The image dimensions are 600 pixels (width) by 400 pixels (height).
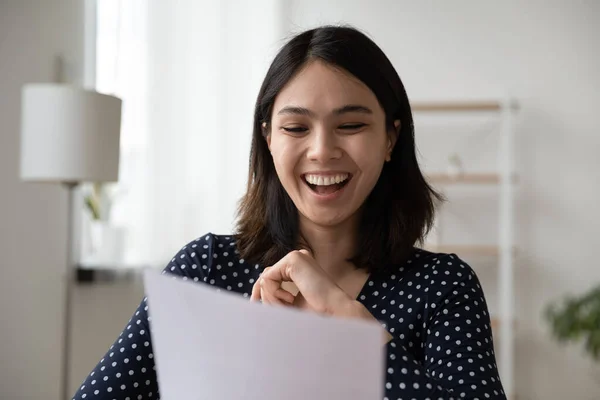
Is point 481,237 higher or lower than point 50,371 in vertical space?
higher

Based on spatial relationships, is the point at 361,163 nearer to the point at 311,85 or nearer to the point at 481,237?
the point at 311,85

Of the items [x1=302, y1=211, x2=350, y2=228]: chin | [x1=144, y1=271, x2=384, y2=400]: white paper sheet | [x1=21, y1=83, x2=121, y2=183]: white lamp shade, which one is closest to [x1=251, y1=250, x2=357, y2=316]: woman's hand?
[x1=302, y1=211, x2=350, y2=228]: chin

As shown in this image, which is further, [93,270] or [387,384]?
[93,270]

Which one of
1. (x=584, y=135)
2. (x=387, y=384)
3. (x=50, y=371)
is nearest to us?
(x=387, y=384)

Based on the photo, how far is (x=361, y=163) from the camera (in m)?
1.19

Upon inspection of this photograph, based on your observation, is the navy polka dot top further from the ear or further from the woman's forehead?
the woman's forehead

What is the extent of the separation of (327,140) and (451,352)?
0.38 metres

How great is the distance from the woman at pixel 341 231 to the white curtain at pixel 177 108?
240cm

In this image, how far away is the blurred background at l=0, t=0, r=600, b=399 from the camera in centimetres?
319

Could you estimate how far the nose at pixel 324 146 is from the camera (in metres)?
1.16

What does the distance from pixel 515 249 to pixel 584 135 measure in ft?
2.78

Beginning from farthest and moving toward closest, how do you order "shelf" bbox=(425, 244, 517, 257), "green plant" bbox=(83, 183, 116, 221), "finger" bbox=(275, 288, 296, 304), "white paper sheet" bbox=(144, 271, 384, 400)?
1. "shelf" bbox=(425, 244, 517, 257)
2. "green plant" bbox=(83, 183, 116, 221)
3. "finger" bbox=(275, 288, 296, 304)
4. "white paper sheet" bbox=(144, 271, 384, 400)

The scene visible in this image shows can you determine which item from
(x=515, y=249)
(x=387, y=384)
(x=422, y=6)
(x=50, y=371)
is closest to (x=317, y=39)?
(x=387, y=384)

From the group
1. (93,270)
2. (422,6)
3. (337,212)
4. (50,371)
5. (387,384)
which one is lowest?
(50,371)
